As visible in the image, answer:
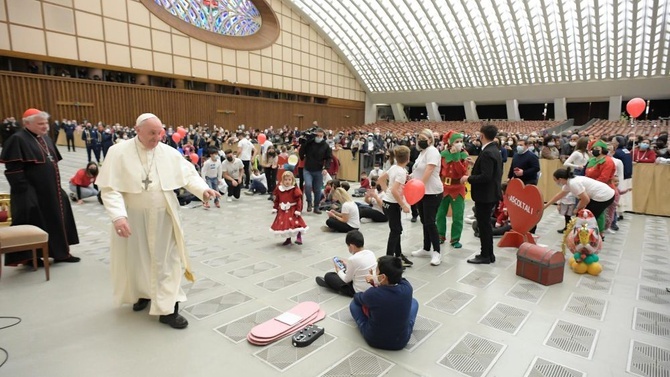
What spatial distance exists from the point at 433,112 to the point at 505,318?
40087mm

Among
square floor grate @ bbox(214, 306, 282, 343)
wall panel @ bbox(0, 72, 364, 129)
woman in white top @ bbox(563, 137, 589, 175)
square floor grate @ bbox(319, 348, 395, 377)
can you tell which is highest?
wall panel @ bbox(0, 72, 364, 129)

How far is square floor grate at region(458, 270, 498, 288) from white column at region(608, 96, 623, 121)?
34553mm

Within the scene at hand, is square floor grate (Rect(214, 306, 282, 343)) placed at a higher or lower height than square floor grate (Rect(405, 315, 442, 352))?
higher

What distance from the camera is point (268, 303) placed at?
3.67 m

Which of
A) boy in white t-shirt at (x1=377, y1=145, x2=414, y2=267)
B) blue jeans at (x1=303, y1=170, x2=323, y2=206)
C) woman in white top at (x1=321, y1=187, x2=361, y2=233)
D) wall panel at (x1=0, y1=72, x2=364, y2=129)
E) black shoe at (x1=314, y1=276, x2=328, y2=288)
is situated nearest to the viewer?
black shoe at (x1=314, y1=276, x2=328, y2=288)

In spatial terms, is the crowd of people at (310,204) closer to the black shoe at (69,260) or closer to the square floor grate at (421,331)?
the black shoe at (69,260)

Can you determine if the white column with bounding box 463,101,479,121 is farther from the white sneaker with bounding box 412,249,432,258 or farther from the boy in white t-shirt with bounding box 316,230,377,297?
the boy in white t-shirt with bounding box 316,230,377,297

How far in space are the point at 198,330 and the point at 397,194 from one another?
255cm

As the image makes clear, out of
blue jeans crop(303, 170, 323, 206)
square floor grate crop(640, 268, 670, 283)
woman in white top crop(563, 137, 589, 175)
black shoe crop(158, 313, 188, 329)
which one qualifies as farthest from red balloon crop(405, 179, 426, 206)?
woman in white top crop(563, 137, 589, 175)

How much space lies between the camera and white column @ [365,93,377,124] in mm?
44188

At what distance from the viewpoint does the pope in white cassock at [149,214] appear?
303 cm

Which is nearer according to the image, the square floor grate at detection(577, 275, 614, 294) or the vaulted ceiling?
the square floor grate at detection(577, 275, 614, 294)

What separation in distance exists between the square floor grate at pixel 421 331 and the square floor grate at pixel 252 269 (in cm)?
208

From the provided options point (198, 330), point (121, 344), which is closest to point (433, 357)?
point (198, 330)
